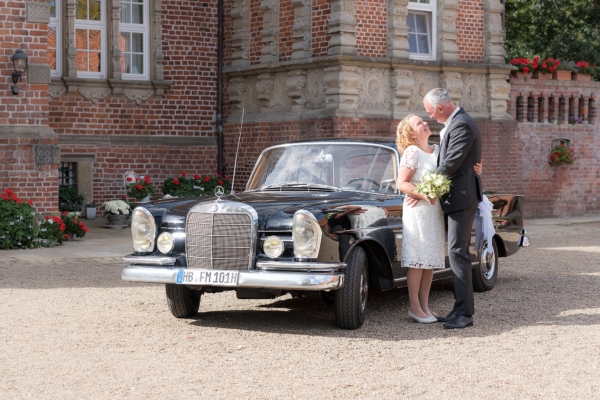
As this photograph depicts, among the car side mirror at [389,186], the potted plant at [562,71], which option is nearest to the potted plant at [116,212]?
the potted plant at [562,71]

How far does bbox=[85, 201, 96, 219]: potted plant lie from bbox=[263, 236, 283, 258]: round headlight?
11.8 meters

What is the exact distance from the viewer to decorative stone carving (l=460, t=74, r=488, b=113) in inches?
739

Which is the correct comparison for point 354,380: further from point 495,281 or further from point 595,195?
point 595,195

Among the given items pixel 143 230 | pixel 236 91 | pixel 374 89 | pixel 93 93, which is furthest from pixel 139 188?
pixel 143 230

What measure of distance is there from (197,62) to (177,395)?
15077 mm

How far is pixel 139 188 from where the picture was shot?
18000 millimetres

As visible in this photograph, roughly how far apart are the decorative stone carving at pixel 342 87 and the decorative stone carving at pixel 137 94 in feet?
13.3

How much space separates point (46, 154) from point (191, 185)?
4.92 m

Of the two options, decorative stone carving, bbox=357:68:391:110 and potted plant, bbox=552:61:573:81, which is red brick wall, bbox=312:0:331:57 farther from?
potted plant, bbox=552:61:573:81

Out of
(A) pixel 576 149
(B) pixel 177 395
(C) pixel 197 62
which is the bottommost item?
(B) pixel 177 395

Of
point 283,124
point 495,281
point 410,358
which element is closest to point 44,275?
point 495,281

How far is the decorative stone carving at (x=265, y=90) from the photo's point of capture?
18828mm

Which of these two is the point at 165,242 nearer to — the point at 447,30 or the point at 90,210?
the point at 90,210

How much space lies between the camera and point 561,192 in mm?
20891
